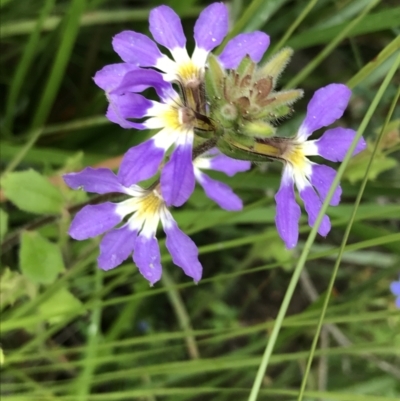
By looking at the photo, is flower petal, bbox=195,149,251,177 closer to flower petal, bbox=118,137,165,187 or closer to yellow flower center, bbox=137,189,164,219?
yellow flower center, bbox=137,189,164,219

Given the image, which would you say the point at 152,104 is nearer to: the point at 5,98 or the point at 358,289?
the point at 358,289

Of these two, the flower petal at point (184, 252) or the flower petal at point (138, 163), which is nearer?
the flower petal at point (138, 163)

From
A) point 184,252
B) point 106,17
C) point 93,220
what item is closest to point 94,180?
point 93,220

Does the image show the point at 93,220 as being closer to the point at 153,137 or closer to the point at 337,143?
the point at 153,137

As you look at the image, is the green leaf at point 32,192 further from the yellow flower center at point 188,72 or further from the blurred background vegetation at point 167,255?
the yellow flower center at point 188,72

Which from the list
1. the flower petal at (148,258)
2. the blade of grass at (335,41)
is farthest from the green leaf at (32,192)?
the blade of grass at (335,41)

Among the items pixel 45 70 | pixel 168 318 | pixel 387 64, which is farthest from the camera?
pixel 168 318

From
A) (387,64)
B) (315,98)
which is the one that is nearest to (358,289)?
(387,64)

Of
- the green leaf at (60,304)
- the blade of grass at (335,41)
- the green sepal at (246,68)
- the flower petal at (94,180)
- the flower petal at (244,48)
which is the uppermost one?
the blade of grass at (335,41)
